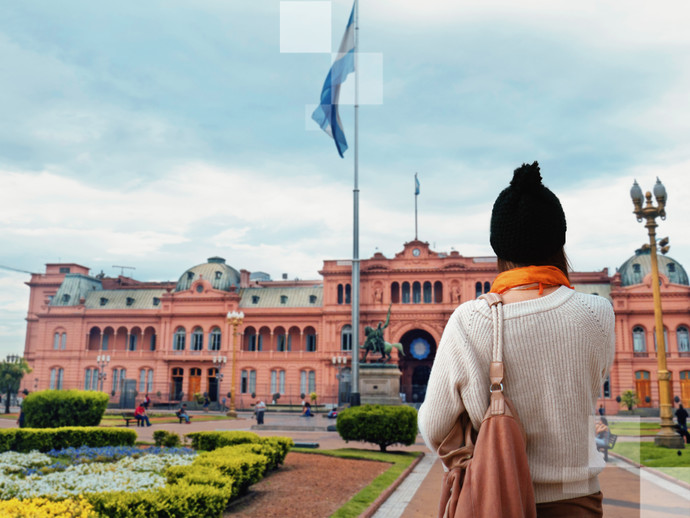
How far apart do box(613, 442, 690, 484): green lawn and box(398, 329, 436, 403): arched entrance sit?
34.2 m

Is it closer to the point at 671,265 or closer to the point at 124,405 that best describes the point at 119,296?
the point at 124,405

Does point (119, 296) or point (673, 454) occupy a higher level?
point (119, 296)

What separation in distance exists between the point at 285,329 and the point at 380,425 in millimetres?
39643

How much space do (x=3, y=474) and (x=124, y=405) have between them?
43.5 metres

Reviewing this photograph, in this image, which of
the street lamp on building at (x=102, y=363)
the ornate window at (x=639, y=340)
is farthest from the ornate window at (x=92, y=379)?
the ornate window at (x=639, y=340)

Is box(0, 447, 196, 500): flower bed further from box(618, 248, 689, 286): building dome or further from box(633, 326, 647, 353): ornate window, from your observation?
box(618, 248, 689, 286): building dome

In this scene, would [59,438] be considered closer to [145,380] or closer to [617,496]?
[617,496]

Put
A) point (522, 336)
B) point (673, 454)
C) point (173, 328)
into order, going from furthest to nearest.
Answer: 1. point (173, 328)
2. point (673, 454)
3. point (522, 336)

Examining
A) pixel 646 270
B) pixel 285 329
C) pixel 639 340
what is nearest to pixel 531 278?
pixel 639 340

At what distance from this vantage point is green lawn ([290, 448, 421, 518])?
31.3 feet

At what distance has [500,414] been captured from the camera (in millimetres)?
2213

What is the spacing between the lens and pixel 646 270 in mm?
51719

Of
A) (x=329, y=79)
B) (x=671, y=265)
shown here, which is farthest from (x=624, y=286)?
(x=329, y=79)

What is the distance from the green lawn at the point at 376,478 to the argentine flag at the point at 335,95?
1273 centimetres
